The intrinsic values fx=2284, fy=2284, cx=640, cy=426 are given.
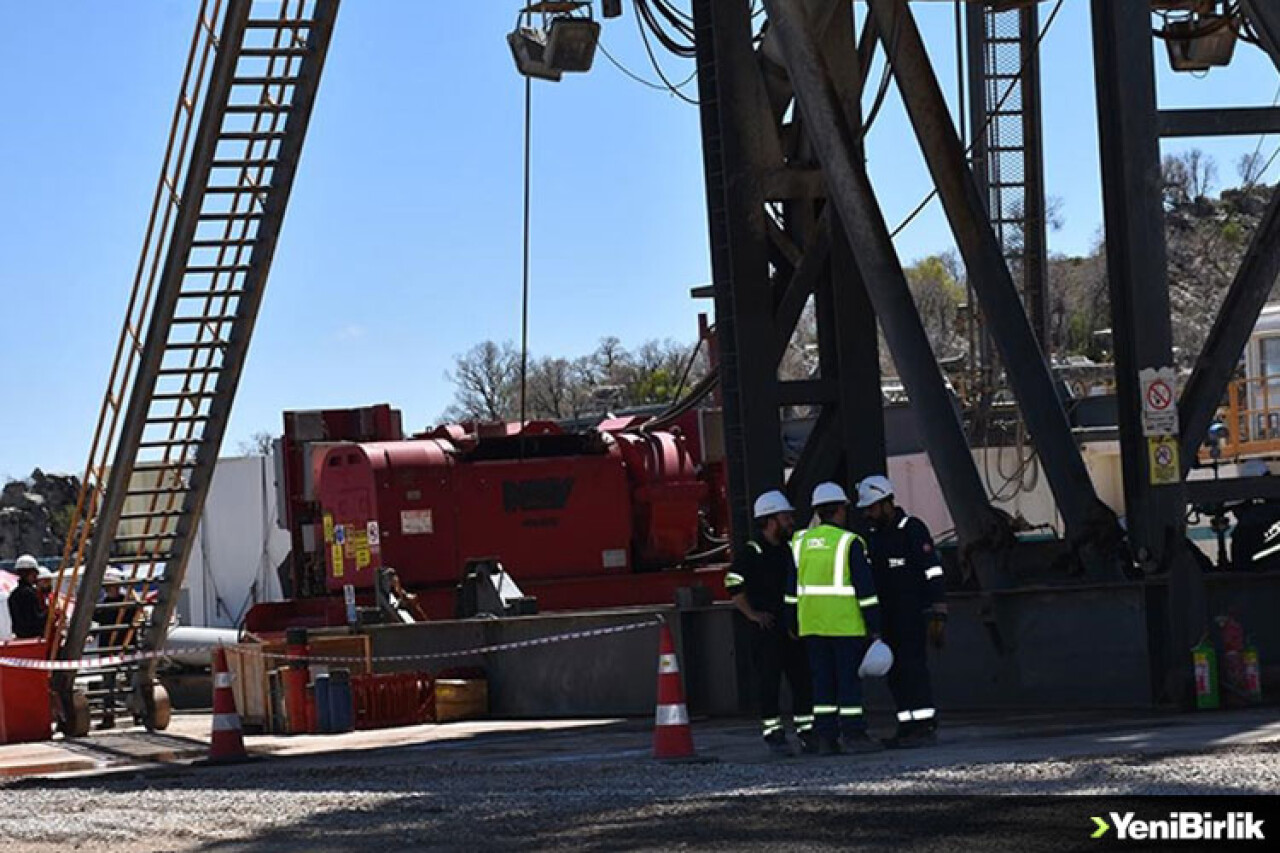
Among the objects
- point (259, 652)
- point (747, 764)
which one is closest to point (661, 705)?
point (747, 764)

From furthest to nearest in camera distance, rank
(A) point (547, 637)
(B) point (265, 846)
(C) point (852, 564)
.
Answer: (A) point (547, 637)
(C) point (852, 564)
(B) point (265, 846)

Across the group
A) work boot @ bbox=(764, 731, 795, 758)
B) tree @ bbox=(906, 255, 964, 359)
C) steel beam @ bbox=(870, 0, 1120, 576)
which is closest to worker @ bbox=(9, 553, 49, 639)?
steel beam @ bbox=(870, 0, 1120, 576)

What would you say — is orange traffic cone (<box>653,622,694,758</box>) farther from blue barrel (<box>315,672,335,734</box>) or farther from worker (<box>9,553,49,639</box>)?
worker (<box>9,553,49,639</box>)

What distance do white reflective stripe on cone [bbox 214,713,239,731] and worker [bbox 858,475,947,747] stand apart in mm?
6159

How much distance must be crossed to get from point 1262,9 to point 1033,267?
13330 millimetres

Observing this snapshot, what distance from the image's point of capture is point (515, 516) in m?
26.1

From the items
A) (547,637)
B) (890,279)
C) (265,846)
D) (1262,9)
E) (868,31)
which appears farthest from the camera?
(547,637)

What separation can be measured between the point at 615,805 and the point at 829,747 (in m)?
2.72

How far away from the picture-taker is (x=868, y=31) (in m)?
19.5

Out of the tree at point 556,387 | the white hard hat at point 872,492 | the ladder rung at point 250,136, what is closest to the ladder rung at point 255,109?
the ladder rung at point 250,136

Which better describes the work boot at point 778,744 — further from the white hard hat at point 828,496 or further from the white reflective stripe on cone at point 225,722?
the white reflective stripe on cone at point 225,722

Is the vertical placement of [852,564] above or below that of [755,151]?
below

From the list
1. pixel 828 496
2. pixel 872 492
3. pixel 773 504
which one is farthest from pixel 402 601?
pixel 828 496

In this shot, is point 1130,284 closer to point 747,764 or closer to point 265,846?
point 747,764
